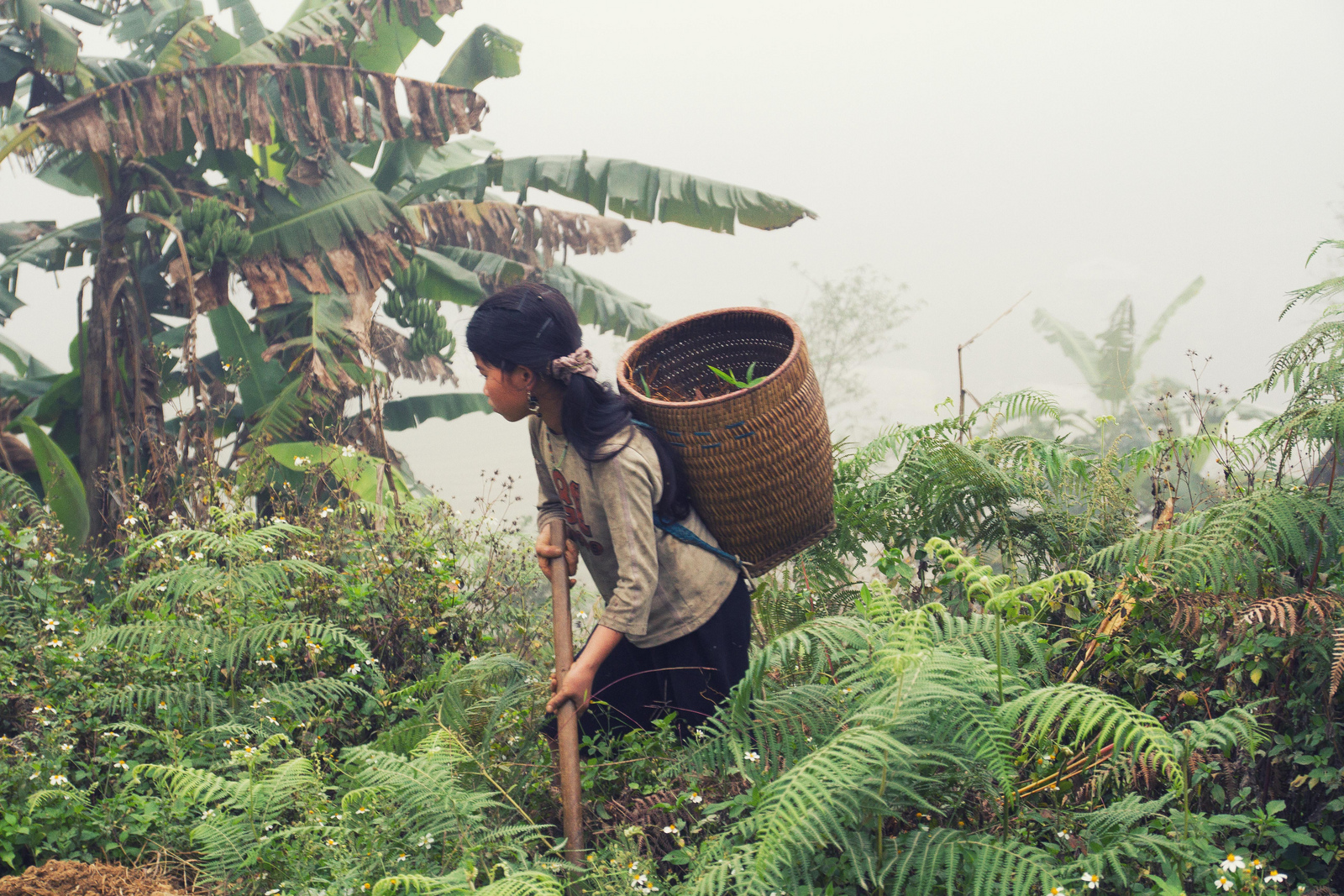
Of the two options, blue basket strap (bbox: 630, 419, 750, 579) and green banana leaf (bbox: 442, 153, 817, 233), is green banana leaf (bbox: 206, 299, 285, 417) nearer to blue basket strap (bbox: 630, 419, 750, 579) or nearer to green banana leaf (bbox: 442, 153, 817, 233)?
green banana leaf (bbox: 442, 153, 817, 233)

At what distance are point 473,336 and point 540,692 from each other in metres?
1.10

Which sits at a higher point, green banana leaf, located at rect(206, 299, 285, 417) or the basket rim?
green banana leaf, located at rect(206, 299, 285, 417)

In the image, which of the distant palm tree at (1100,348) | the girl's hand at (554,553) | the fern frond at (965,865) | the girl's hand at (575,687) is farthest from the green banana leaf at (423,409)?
the distant palm tree at (1100,348)

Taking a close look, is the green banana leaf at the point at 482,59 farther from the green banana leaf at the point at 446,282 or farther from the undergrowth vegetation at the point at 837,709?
the undergrowth vegetation at the point at 837,709

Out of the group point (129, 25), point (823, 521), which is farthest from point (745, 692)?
point (129, 25)

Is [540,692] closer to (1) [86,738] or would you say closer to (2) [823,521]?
(2) [823,521]

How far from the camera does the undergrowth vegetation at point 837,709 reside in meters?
1.75

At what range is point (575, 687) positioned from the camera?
2.11 m

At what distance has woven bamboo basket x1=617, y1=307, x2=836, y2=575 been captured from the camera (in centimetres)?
228

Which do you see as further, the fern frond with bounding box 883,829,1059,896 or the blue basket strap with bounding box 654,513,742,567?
the blue basket strap with bounding box 654,513,742,567

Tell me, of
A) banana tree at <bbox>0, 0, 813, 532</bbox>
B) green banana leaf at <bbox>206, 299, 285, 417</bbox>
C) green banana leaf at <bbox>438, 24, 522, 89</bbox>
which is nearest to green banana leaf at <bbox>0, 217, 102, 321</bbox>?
banana tree at <bbox>0, 0, 813, 532</bbox>

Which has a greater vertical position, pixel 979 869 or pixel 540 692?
pixel 540 692

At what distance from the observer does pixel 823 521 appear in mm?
2553

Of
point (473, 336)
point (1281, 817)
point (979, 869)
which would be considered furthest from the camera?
point (473, 336)
